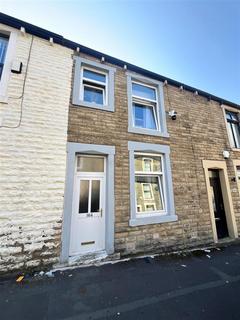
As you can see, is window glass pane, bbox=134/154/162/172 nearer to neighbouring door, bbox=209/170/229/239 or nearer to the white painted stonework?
the white painted stonework

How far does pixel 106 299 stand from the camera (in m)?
2.73

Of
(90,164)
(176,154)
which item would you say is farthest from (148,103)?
(90,164)

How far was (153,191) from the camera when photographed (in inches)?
211

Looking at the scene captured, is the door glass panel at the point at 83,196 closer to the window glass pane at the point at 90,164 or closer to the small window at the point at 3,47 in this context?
the window glass pane at the point at 90,164

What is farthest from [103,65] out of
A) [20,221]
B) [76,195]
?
[20,221]

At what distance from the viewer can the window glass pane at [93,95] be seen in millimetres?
5281

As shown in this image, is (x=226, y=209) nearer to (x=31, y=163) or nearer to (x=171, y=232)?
(x=171, y=232)

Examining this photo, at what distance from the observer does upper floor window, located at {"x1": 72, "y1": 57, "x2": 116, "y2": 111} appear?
5.05 meters

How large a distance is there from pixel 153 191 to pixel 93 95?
12.4ft

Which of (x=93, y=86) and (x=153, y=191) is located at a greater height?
(x=93, y=86)

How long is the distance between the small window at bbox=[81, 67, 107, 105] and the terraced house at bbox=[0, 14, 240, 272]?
35 millimetres

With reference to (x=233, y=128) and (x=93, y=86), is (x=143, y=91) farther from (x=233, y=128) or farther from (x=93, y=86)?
(x=233, y=128)

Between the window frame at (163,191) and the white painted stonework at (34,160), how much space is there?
197 cm

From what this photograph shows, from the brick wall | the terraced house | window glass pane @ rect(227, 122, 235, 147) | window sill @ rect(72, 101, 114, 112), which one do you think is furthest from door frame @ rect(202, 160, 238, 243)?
window sill @ rect(72, 101, 114, 112)
